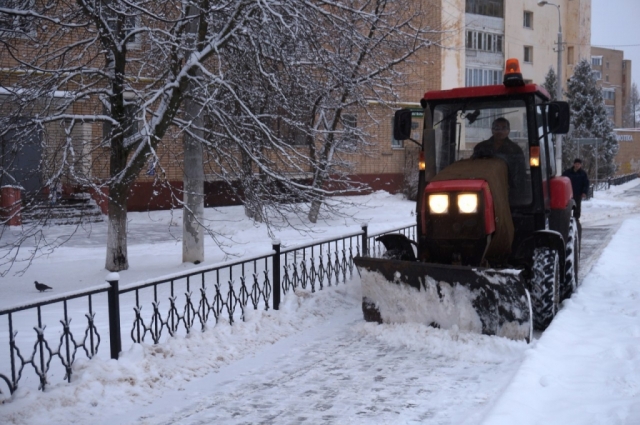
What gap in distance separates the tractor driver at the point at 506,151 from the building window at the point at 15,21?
278 inches

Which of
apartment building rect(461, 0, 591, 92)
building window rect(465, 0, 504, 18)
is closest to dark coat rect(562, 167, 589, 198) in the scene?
apartment building rect(461, 0, 591, 92)

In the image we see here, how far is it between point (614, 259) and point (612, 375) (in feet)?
23.4

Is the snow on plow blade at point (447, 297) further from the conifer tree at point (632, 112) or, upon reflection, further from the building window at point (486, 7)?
the conifer tree at point (632, 112)

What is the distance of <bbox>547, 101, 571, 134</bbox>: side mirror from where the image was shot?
285 inches

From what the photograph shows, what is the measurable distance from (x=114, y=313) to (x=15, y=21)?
6456 mm

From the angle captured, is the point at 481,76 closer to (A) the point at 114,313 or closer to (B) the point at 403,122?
(B) the point at 403,122

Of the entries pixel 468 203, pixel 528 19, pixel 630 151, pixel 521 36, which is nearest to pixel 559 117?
pixel 468 203

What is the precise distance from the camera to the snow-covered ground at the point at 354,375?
4.96 m

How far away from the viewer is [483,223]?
6613 millimetres

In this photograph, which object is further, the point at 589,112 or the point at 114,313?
the point at 589,112

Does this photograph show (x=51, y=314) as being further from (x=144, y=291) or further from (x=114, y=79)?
(x=114, y=79)

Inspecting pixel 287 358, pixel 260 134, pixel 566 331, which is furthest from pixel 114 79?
pixel 566 331

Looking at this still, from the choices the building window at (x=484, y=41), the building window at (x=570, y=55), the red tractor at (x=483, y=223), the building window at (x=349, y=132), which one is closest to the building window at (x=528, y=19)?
the building window at (x=484, y=41)

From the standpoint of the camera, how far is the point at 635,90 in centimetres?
12825
